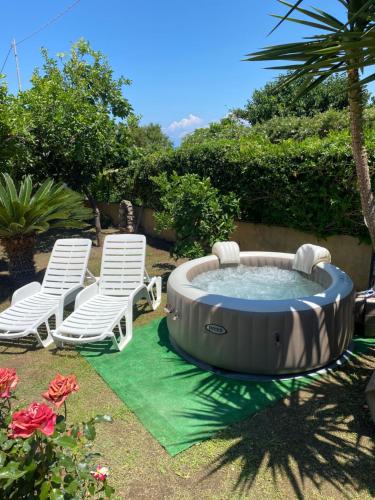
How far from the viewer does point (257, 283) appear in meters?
6.97

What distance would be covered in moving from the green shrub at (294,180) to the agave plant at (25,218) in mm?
4365

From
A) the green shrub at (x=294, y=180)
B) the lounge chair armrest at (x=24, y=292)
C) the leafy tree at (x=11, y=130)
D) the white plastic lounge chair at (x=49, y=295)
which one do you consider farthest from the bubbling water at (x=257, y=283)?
the leafy tree at (x=11, y=130)

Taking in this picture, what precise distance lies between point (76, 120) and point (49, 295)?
21.9ft

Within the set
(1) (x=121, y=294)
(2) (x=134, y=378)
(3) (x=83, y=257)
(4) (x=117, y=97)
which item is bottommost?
(2) (x=134, y=378)

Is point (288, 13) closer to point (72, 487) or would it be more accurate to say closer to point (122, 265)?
point (72, 487)

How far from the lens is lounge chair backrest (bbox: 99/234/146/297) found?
7.06 metres

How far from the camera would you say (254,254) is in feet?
24.3

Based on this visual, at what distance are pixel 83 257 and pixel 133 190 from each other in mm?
7881

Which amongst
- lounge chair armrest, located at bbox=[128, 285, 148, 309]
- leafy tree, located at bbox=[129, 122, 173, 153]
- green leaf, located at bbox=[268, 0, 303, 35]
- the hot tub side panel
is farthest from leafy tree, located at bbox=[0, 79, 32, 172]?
leafy tree, located at bbox=[129, 122, 173, 153]

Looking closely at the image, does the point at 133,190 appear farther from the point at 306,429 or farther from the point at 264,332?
the point at 306,429

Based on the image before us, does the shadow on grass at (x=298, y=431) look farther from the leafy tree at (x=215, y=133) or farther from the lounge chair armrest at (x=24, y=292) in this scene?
the leafy tree at (x=215, y=133)

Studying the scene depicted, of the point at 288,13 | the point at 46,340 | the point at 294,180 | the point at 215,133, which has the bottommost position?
the point at 46,340

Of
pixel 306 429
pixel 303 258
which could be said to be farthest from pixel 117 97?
pixel 306 429

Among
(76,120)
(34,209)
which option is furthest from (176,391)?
(76,120)
